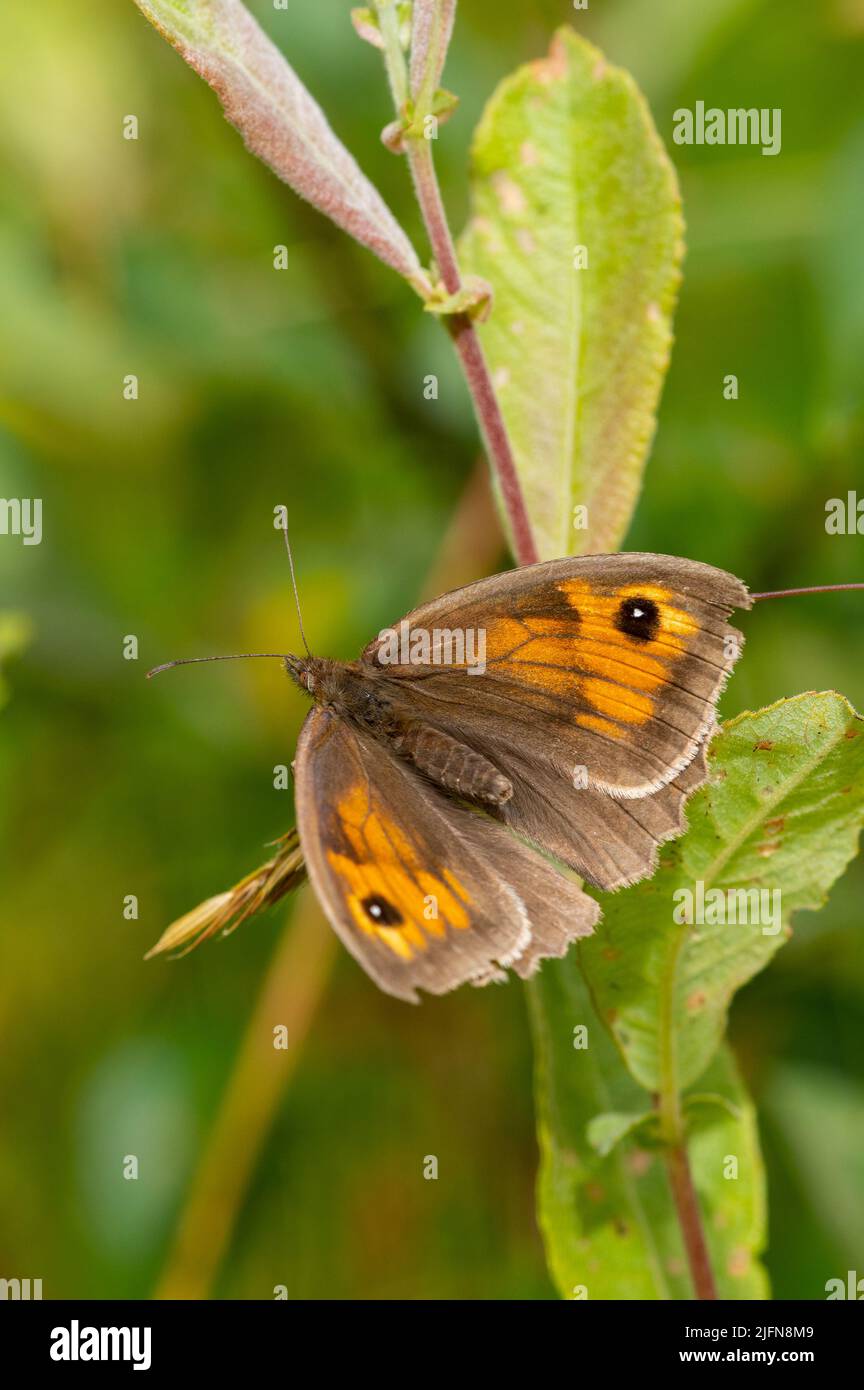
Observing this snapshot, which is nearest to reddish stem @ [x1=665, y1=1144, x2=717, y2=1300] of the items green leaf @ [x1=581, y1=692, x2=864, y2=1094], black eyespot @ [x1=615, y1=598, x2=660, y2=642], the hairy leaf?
green leaf @ [x1=581, y1=692, x2=864, y2=1094]

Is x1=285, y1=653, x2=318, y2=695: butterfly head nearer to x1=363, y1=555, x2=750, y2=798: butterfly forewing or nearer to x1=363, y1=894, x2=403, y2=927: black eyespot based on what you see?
x1=363, y1=555, x2=750, y2=798: butterfly forewing

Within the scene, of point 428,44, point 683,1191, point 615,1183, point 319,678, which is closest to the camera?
point 428,44

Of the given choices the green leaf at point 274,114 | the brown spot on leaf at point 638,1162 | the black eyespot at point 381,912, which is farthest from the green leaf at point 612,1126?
the green leaf at point 274,114

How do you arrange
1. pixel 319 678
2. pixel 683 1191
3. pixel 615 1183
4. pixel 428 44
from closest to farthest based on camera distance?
pixel 428 44 → pixel 683 1191 → pixel 615 1183 → pixel 319 678

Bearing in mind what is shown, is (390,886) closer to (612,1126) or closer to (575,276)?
(612,1126)

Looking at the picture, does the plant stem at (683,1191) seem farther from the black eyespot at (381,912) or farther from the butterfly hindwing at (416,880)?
the black eyespot at (381,912)

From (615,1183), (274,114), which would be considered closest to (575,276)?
(274,114)

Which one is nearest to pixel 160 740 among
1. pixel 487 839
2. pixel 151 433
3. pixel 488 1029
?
pixel 151 433
